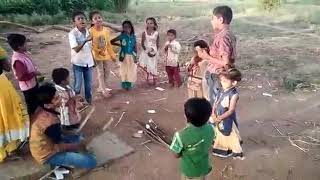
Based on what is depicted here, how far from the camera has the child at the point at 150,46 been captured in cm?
776

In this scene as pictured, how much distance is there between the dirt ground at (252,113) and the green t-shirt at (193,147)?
3.50ft

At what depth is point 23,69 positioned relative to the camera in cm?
556

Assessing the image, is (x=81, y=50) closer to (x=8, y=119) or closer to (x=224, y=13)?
(x=8, y=119)

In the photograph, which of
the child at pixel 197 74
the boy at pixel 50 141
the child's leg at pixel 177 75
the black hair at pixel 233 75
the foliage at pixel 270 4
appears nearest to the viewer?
the boy at pixel 50 141

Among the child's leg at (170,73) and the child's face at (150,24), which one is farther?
the child's leg at (170,73)

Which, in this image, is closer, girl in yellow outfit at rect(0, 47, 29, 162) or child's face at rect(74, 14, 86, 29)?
girl in yellow outfit at rect(0, 47, 29, 162)

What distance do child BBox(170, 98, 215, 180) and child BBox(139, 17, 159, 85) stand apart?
418 cm

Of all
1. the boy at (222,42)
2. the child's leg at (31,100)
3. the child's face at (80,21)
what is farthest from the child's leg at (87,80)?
the boy at (222,42)

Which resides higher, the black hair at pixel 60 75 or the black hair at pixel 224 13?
the black hair at pixel 224 13

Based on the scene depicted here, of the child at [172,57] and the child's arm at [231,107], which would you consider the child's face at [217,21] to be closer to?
the child's arm at [231,107]

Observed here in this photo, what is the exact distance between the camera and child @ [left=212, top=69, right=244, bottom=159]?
16.4 feet

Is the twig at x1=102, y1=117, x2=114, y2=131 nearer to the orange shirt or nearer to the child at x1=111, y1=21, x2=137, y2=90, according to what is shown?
the orange shirt

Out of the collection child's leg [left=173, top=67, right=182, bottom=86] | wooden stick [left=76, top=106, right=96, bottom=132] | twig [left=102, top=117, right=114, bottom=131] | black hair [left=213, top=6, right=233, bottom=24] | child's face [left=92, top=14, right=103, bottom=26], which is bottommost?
twig [left=102, top=117, right=114, bottom=131]

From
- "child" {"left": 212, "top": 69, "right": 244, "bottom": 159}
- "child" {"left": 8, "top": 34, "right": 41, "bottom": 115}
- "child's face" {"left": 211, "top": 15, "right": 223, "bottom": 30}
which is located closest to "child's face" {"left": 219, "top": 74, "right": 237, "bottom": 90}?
"child" {"left": 212, "top": 69, "right": 244, "bottom": 159}
